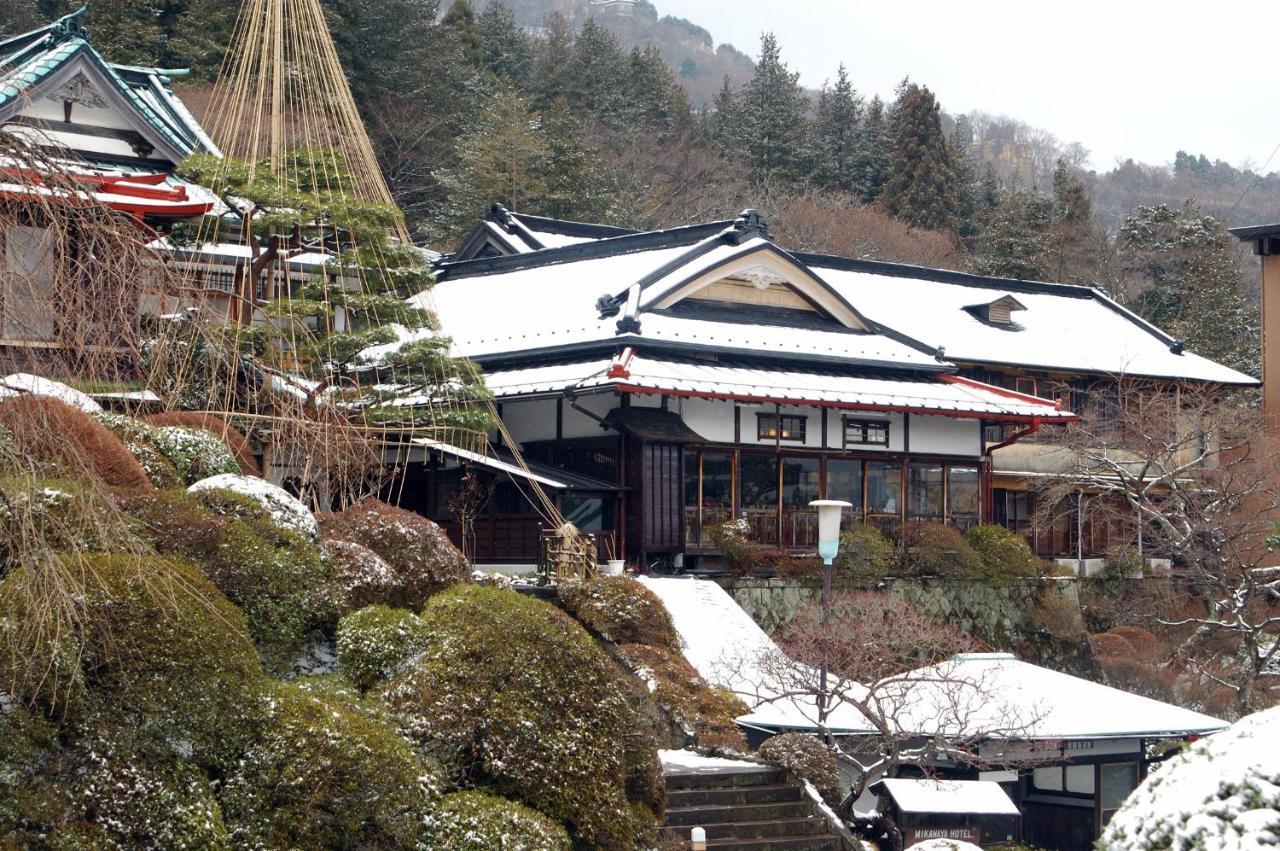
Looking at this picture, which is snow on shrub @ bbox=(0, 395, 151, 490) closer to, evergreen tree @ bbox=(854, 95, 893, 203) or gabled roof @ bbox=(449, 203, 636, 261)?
gabled roof @ bbox=(449, 203, 636, 261)

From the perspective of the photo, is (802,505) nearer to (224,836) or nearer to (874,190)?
(224,836)

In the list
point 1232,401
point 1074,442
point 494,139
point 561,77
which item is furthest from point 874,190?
point 1074,442

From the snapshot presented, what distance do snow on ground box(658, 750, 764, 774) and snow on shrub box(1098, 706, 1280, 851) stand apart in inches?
309

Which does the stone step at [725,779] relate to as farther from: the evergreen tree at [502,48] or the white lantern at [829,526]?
the evergreen tree at [502,48]

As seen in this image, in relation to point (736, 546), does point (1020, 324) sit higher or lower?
higher

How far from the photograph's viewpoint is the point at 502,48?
198 ft

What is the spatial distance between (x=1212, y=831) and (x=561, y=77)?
54.3 metres

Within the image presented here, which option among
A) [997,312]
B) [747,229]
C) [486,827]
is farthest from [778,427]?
[486,827]

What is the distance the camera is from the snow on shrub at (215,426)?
1556cm

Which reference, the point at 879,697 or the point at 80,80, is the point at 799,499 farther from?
the point at 80,80

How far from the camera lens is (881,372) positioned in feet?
97.3

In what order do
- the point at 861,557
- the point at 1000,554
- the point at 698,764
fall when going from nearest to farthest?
the point at 698,764
the point at 861,557
the point at 1000,554

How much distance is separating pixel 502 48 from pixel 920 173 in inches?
708

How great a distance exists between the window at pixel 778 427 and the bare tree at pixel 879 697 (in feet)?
22.8
